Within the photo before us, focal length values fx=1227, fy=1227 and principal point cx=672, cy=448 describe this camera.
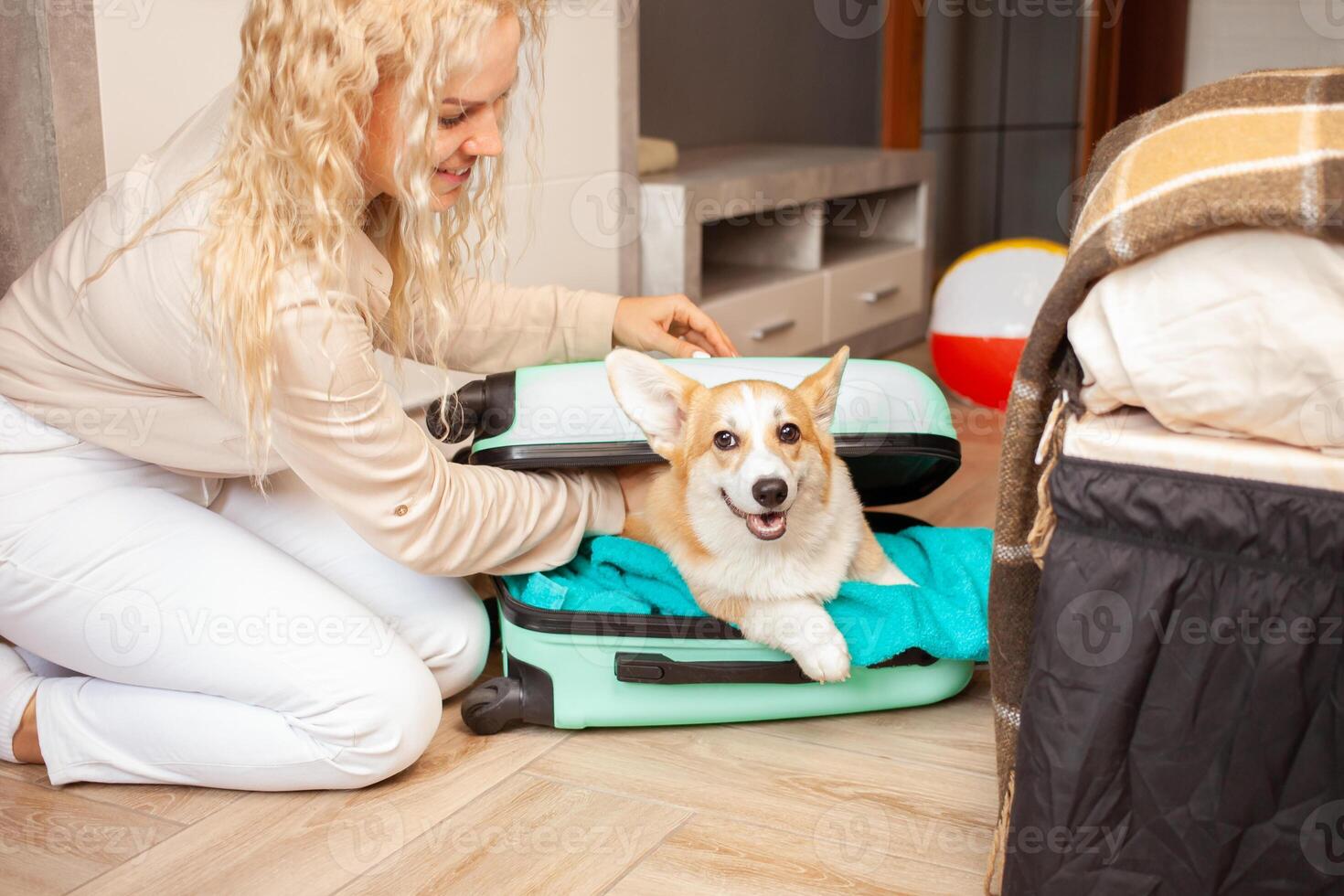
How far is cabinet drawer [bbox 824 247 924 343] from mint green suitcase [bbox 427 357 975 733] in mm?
1863

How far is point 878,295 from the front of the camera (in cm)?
373

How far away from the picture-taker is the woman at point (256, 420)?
124cm

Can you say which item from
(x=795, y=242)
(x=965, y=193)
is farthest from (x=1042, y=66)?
(x=795, y=242)

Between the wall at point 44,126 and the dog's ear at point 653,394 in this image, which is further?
the wall at point 44,126

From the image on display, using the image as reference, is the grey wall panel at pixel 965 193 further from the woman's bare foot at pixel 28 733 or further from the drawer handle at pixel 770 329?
the woman's bare foot at pixel 28 733

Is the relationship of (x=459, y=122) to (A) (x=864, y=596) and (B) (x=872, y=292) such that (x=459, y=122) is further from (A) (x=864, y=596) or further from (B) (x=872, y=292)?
(B) (x=872, y=292)

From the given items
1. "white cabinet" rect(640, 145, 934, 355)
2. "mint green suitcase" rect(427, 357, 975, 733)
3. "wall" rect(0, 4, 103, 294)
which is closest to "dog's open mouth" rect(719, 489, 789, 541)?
"mint green suitcase" rect(427, 357, 975, 733)

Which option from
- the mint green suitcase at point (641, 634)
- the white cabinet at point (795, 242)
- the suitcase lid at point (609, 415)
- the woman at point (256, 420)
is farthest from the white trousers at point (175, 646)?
the white cabinet at point (795, 242)

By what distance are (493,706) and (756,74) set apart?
289cm

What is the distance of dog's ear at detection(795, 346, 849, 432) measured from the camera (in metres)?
1.51

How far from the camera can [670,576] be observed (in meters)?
1.61

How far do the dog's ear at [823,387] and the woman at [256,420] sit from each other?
363mm

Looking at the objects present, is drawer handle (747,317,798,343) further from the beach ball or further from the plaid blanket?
the plaid blanket

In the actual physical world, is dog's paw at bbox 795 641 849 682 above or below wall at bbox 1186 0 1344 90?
below
